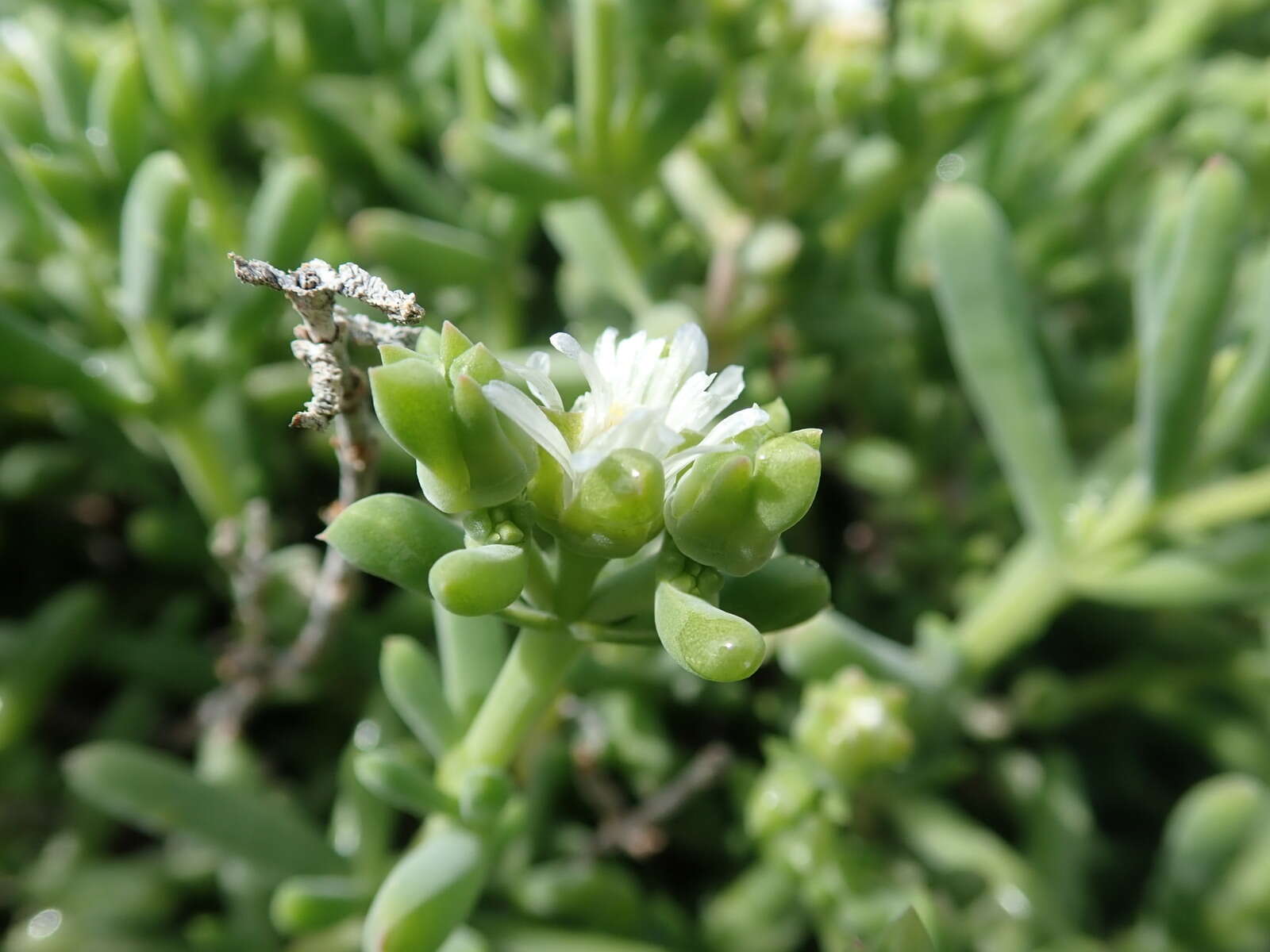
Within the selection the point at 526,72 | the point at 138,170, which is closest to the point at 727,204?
the point at 526,72

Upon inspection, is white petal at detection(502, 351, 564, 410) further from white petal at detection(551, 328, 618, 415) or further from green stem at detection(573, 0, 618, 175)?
green stem at detection(573, 0, 618, 175)

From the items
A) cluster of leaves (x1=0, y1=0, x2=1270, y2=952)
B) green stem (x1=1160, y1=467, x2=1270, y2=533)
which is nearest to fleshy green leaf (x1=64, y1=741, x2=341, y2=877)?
cluster of leaves (x1=0, y1=0, x2=1270, y2=952)

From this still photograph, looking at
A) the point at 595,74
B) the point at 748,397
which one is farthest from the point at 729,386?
the point at 595,74

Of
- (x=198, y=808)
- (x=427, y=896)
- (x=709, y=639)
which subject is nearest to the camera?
(x=709, y=639)

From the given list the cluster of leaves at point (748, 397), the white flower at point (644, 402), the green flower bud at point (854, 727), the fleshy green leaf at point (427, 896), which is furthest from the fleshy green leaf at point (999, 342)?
the fleshy green leaf at point (427, 896)

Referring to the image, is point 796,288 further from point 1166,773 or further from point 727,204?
point 1166,773

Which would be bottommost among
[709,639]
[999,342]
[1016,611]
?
[1016,611]

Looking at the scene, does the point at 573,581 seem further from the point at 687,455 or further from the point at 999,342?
the point at 999,342
